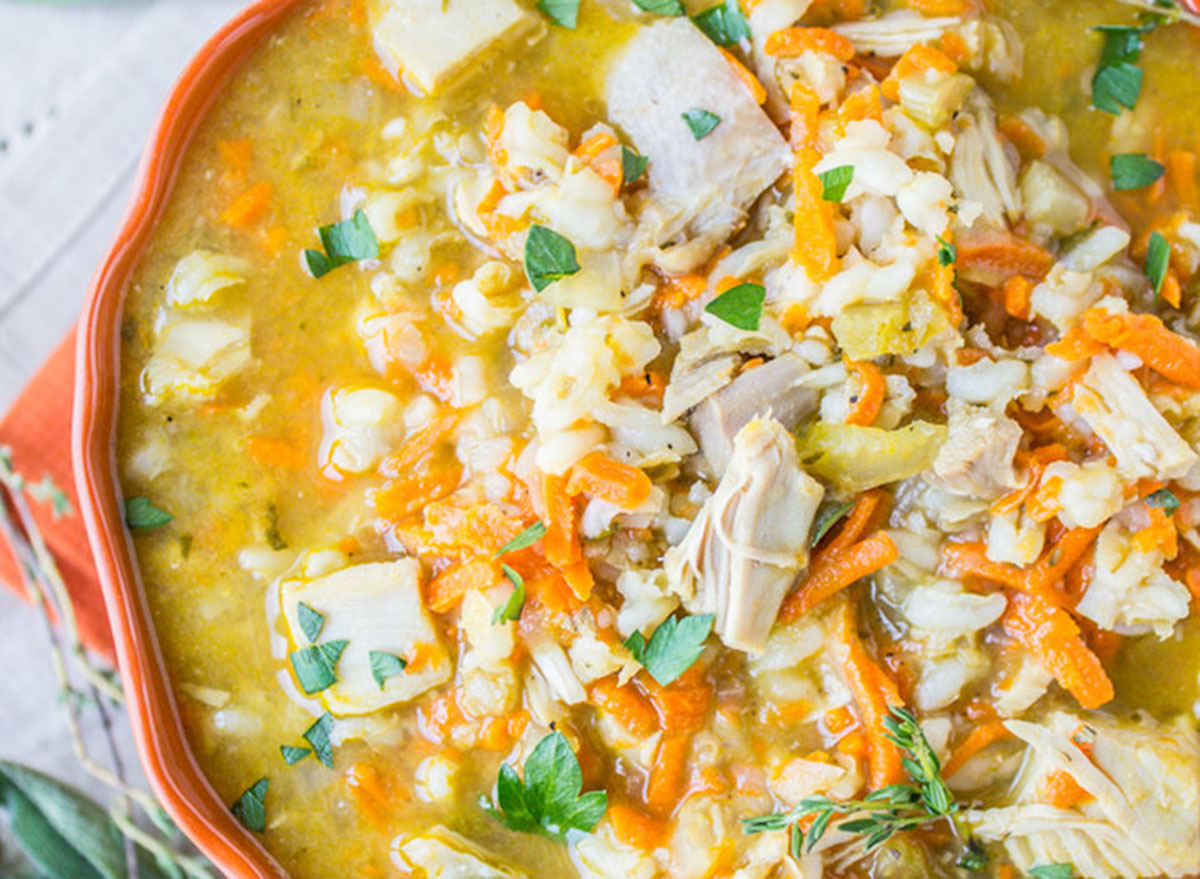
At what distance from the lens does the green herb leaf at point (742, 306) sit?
3.00 meters

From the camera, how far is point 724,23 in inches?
127

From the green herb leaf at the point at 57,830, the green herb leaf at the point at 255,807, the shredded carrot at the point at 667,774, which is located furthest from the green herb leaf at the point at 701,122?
the green herb leaf at the point at 57,830

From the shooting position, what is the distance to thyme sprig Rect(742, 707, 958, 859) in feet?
9.51

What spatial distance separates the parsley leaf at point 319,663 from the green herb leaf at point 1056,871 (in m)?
1.78

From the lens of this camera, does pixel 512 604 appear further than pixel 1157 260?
No

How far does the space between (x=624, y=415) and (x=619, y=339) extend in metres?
0.18

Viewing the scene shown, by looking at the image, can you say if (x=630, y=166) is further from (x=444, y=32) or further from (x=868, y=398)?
(x=868, y=398)

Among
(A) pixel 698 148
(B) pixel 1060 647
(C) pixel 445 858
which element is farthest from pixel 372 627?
(B) pixel 1060 647

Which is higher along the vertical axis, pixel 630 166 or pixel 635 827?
pixel 630 166

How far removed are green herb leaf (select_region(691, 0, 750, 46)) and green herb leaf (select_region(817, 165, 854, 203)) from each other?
0.47 meters

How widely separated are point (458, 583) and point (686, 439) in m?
0.66

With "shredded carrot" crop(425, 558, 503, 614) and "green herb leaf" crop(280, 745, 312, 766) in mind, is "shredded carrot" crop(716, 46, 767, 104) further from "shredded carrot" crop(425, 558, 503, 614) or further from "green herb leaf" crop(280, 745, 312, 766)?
"green herb leaf" crop(280, 745, 312, 766)

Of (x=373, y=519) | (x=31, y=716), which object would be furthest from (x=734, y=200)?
(x=31, y=716)

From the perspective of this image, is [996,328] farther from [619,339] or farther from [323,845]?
[323,845]
